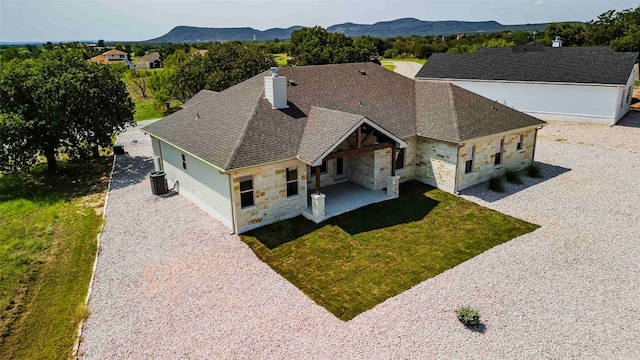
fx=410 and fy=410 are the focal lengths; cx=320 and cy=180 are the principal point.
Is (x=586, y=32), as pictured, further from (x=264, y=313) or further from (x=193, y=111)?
(x=264, y=313)

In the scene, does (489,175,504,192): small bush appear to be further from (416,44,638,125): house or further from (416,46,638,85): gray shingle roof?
(416,46,638,85): gray shingle roof

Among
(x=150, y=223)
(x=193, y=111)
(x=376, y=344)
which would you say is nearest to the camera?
(x=376, y=344)

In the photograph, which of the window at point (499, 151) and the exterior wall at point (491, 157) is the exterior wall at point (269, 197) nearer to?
the exterior wall at point (491, 157)

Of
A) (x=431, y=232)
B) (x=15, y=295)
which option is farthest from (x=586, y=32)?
(x=15, y=295)

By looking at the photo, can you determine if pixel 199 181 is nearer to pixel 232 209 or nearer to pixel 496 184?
pixel 232 209

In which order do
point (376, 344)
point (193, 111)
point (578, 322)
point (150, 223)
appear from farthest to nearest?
point (193, 111) → point (150, 223) → point (578, 322) → point (376, 344)

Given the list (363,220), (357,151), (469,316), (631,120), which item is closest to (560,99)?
(631,120)
